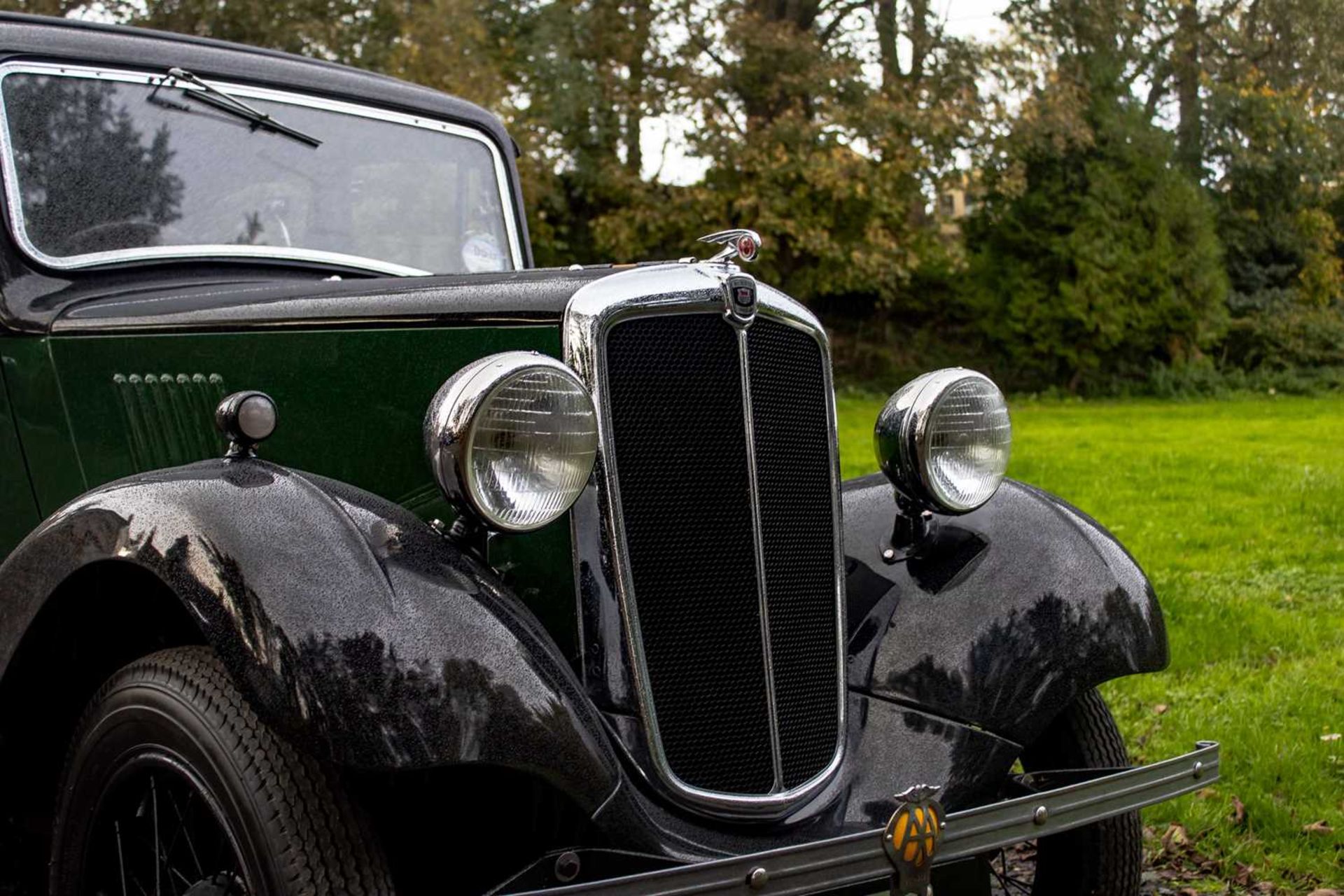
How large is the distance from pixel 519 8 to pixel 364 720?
49.0ft

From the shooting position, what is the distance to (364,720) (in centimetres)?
180

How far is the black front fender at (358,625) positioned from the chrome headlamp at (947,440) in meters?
0.93

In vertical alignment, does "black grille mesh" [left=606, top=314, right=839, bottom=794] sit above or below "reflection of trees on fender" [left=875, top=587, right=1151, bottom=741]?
above

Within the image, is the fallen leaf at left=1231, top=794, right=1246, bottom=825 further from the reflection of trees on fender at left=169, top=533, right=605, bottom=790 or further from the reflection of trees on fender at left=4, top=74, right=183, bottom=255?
the reflection of trees on fender at left=4, top=74, right=183, bottom=255

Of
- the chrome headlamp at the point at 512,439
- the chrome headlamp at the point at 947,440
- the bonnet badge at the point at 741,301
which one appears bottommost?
the chrome headlamp at the point at 947,440

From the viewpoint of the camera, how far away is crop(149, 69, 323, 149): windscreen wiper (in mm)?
3242

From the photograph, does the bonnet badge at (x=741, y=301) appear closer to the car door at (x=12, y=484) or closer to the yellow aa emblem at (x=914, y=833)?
the yellow aa emblem at (x=914, y=833)

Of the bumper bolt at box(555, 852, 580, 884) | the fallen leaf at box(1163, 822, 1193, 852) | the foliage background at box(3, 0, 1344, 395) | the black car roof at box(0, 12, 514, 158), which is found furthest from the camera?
the foliage background at box(3, 0, 1344, 395)

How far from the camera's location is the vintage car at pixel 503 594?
6.20 ft

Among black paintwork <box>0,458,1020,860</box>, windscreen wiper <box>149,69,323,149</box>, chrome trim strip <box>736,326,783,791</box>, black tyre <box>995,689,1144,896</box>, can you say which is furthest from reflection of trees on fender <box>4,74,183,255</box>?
black tyre <box>995,689,1144,896</box>

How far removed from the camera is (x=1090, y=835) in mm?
2645

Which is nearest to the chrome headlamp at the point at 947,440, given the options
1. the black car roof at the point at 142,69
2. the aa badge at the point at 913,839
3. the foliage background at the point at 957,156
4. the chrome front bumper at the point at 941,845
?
the chrome front bumper at the point at 941,845

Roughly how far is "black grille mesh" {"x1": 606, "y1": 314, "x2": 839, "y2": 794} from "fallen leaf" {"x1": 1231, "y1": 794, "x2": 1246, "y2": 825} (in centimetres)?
174

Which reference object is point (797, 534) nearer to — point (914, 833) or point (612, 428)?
point (612, 428)
